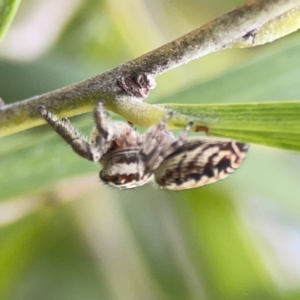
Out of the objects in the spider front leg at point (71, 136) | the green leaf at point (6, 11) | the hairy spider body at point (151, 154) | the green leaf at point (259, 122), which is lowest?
the green leaf at point (259, 122)

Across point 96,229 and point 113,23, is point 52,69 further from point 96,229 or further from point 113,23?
point 96,229

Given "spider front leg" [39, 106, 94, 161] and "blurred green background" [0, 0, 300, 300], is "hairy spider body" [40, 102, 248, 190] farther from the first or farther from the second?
"blurred green background" [0, 0, 300, 300]

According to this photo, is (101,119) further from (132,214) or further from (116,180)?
(132,214)

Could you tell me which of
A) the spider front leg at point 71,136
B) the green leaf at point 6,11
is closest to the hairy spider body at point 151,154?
the spider front leg at point 71,136

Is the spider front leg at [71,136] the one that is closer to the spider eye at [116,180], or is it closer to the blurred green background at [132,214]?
the spider eye at [116,180]

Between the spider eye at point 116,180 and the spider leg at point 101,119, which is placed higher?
the spider leg at point 101,119

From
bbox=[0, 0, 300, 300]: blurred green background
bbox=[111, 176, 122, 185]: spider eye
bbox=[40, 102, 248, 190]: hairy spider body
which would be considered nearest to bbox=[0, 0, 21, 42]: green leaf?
bbox=[40, 102, 248, 190]: hairy spider body

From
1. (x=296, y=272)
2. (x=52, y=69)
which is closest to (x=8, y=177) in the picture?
(x=52, y=69)
